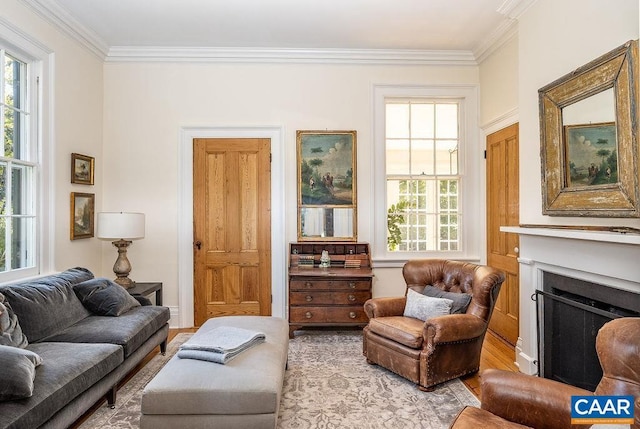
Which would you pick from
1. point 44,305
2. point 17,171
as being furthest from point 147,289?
point 17,171

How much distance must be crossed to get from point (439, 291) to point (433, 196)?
5.10 feet

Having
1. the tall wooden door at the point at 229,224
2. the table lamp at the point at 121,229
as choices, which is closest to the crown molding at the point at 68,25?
the tall wooden door at the point at 229,224

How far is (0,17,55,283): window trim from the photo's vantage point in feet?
11.0

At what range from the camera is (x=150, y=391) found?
78.4 inches

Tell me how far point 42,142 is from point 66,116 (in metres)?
0.41

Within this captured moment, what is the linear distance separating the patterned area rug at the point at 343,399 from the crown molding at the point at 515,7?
2897 mm

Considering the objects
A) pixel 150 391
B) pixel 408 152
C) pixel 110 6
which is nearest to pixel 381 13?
pixel 408 152

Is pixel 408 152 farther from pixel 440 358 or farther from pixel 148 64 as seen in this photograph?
pixel 148 64

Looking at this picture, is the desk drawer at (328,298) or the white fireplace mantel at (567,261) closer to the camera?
the white fireplace mantel at (567,261)

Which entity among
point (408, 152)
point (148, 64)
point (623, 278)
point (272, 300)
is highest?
point (148, 64)

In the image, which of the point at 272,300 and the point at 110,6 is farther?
the point at 272,300

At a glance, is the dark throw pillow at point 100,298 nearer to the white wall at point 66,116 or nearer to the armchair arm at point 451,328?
the white wall at point 66,116

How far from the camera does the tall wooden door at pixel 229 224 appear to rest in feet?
14.4

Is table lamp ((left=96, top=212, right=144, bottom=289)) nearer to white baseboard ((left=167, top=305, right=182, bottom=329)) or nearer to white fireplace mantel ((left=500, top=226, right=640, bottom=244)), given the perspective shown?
white baseboard ((left=167, top=305, right=182, bottom=329))
